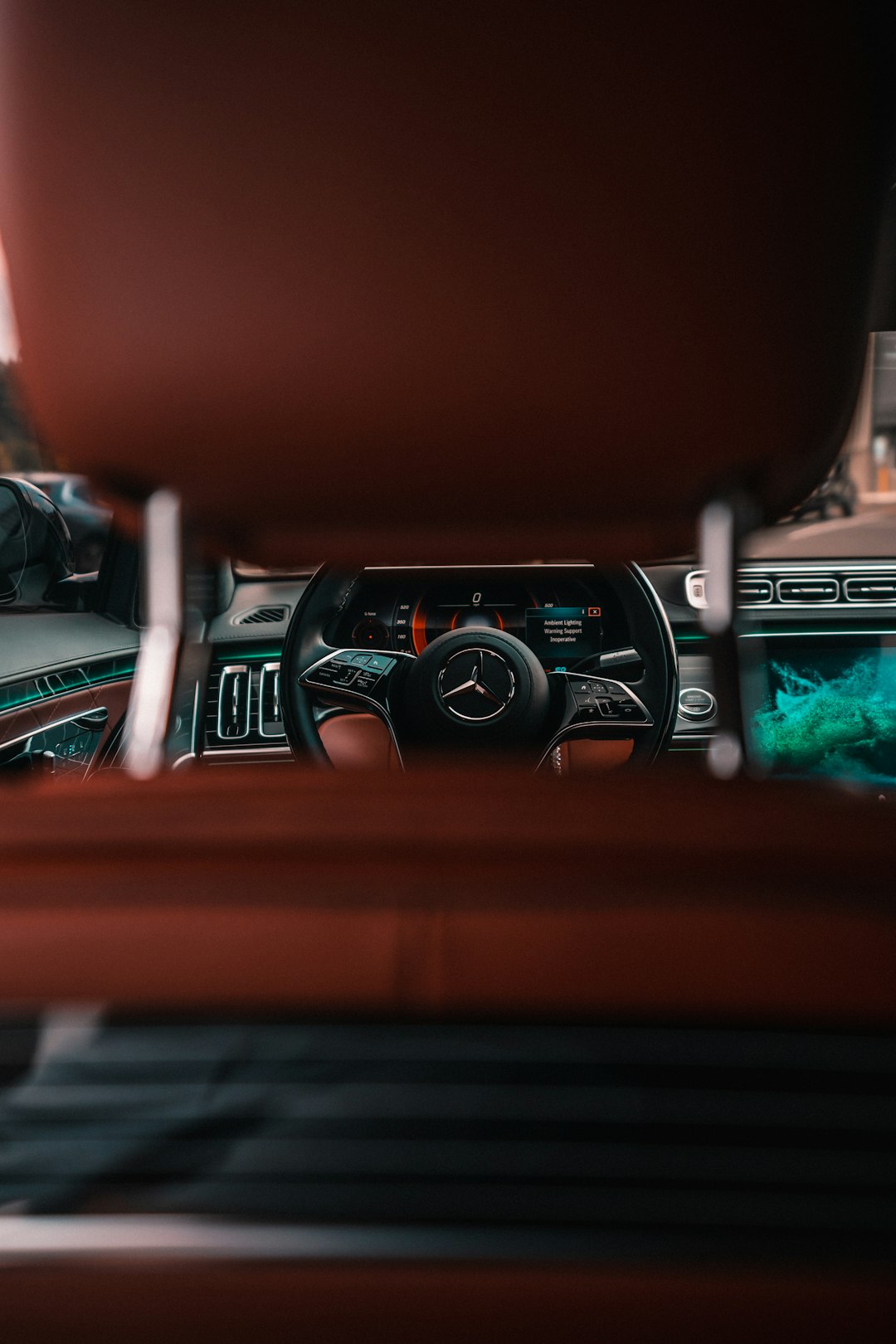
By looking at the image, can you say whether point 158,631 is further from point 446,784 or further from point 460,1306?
point 460,1306

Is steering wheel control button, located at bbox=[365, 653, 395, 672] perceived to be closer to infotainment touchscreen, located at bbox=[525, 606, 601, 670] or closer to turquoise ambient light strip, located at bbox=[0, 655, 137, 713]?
infotainment touchscreen, located at bbox=[525, 606, 601, 670]

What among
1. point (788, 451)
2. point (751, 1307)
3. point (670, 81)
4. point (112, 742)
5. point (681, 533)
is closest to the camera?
point (751, 1307)

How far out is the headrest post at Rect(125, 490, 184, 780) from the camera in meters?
0.87

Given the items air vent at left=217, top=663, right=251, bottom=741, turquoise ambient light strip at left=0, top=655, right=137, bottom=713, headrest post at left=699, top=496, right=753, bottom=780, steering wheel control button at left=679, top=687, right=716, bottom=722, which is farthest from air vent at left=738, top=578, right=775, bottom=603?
headrest post at left=699, top=496, right=753, bottom=780

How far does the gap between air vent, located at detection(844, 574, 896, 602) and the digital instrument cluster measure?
935mm

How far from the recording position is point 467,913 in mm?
369

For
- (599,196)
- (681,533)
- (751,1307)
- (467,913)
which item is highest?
(599,196)

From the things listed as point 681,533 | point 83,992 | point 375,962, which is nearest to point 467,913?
point 375,962

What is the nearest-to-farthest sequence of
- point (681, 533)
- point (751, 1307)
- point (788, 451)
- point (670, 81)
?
point (751, 1307) → point (670, 81) → point (788, 451) → point (681, 533)

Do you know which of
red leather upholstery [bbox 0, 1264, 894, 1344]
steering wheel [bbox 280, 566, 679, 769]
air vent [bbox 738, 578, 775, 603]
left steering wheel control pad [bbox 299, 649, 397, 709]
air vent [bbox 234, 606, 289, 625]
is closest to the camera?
red leather upholstery [bbox 0, 1264, 894, 1344]

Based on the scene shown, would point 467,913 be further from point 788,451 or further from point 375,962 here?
point 788,451

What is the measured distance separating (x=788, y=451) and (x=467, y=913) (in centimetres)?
57

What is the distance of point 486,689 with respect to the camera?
2.11m

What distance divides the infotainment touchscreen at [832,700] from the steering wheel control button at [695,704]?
372mm
